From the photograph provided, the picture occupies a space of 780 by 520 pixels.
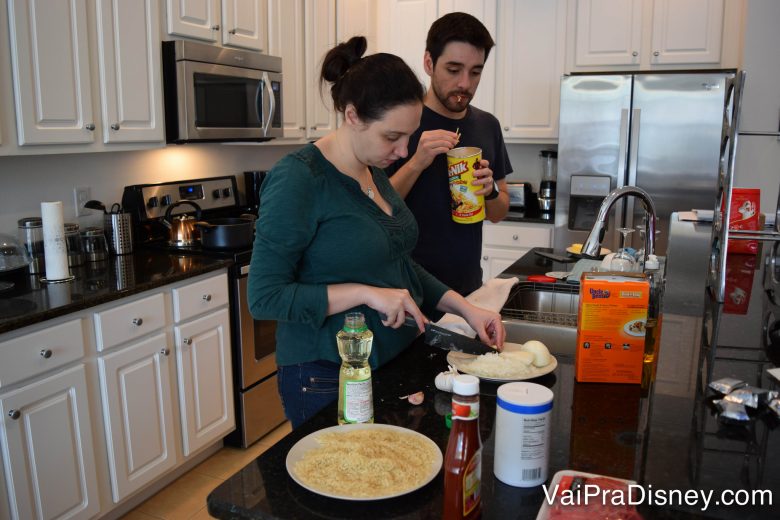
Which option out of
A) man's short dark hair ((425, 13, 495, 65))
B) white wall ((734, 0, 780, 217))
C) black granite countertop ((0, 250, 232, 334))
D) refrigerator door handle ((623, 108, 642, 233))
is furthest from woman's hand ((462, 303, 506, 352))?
white wall ((734, 0, 780, 217))

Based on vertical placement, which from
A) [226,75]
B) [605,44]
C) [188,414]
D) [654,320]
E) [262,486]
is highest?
[605,44]

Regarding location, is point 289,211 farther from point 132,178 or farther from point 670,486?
point 132,178

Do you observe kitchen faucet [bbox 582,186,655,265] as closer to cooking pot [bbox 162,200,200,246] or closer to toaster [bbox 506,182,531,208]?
cooking pot [bbox 162,200,200,246]

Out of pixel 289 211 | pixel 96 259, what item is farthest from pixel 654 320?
pixel 96 259

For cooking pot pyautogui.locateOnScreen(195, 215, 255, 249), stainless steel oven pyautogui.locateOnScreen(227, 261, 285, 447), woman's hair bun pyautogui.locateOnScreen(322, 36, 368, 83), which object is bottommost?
stainless steel oven pyautogui.locateOnScreen(227, 261, 285, 447)

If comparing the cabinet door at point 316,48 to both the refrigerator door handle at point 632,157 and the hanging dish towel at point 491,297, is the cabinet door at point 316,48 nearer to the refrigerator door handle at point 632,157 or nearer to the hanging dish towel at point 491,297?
the refrigerator door handle at point 632,157

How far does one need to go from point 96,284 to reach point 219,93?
112 centimetres

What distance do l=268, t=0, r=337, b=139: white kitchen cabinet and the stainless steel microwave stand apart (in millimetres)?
→ 188

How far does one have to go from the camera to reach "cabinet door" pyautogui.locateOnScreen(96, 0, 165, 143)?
257cm

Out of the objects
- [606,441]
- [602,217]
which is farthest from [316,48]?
[606,441]

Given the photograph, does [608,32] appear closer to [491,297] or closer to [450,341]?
[491,297]

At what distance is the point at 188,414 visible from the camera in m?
2.73

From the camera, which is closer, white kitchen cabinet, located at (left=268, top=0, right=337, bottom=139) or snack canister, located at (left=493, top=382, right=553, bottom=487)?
snack canister, located at (left=493, top=382, right=553, bottom=487)

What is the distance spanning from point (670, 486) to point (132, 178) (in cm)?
281
